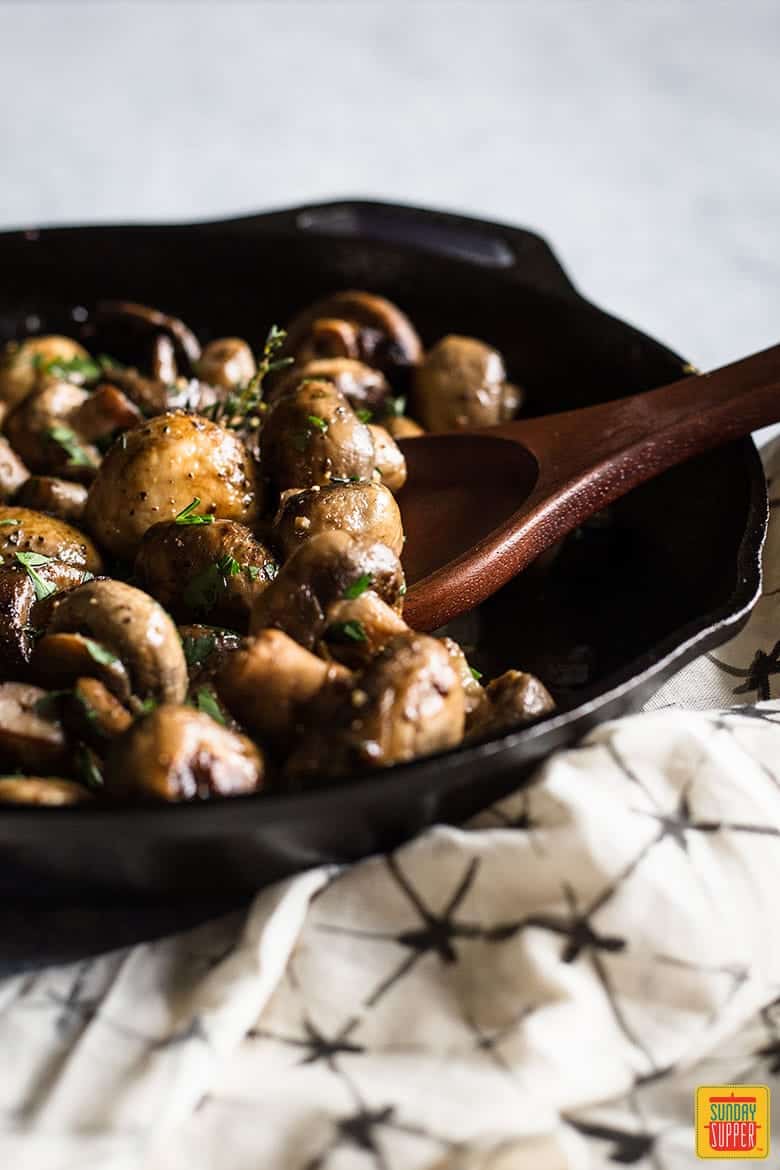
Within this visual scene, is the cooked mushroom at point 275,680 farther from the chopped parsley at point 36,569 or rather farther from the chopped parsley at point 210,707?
the chopped parsley at point 36,569

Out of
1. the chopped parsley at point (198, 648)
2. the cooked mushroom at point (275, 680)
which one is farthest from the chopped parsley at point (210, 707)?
the chopped parsley at point (198, 648)

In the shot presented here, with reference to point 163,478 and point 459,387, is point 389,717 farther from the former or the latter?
point 459,387

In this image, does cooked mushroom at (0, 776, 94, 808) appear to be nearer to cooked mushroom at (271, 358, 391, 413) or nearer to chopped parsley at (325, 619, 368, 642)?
chopped parsley at (325, 619, 368, 642)

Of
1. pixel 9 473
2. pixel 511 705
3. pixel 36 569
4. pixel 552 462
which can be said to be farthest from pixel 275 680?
pixel 9 473

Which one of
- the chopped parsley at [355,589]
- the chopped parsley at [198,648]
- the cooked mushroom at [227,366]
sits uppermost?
the cooked mushroom at [227,366]

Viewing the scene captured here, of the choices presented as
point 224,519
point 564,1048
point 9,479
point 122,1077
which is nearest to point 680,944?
point 564,1048

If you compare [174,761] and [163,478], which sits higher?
[163,478]
